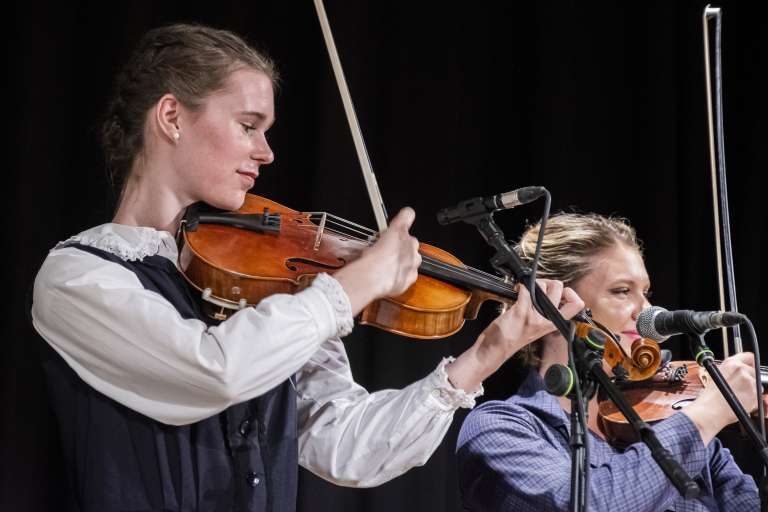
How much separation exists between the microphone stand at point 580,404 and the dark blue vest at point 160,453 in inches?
18.6

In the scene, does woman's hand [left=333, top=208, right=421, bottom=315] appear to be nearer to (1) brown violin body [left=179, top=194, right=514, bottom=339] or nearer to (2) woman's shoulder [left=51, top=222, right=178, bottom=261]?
(1) brown violin body [left=179, top=194, right=514, bottom=339]

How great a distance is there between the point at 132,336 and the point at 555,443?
103 cm

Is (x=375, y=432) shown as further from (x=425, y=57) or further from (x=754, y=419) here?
(x=425, y=57)

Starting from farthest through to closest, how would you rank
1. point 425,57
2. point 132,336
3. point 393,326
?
1. point 425,57
2. point 393,326
3. point 132,336

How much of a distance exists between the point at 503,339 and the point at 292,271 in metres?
0.38

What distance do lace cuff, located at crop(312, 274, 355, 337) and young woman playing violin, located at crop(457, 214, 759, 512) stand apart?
690mm

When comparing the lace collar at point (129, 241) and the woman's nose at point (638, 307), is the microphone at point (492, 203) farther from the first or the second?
the woman's nose at point (638, 307)

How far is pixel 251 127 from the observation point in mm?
1621

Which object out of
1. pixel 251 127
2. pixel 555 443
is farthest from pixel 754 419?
pixel 251 127

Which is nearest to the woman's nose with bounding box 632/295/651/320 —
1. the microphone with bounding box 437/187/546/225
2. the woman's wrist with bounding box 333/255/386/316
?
the microphone with bounding box 437/187/546/225

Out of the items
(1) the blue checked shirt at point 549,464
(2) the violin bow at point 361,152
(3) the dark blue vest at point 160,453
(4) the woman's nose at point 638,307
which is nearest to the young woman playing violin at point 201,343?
(3) the dark blue vest at point 160,453

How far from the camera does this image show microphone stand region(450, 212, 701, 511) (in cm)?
121

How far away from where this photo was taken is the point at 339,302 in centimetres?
136

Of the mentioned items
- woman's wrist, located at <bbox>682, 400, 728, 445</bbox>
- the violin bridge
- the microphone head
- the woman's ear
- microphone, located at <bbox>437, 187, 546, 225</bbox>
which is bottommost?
woman's wrist, located at <bbox>682, 400, 728, 445</bbox>
